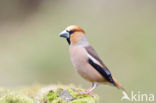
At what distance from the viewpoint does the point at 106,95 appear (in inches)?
384

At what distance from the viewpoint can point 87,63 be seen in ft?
16.7

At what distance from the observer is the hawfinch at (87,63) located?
5.01m

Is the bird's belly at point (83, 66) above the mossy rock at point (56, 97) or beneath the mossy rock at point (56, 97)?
above

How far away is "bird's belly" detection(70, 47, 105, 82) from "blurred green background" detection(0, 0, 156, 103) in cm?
435

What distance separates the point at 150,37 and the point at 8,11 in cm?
708

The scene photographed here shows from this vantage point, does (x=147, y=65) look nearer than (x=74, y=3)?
Yes

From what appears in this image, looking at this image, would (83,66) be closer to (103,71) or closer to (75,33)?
(103,71)

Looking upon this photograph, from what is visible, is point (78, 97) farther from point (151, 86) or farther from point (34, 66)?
point (34, 66)

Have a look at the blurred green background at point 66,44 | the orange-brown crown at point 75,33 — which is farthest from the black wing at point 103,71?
the blurred green background at point 66,44

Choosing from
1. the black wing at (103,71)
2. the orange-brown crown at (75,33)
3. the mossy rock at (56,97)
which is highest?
the orange-brown crown at (75,33)

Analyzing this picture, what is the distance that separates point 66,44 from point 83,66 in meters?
8.48

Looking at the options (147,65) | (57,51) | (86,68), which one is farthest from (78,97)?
(57,51)

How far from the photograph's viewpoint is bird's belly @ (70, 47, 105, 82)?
4.99 meters

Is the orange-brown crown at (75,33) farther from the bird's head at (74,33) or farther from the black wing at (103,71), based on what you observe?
the black wing at (103,71)
